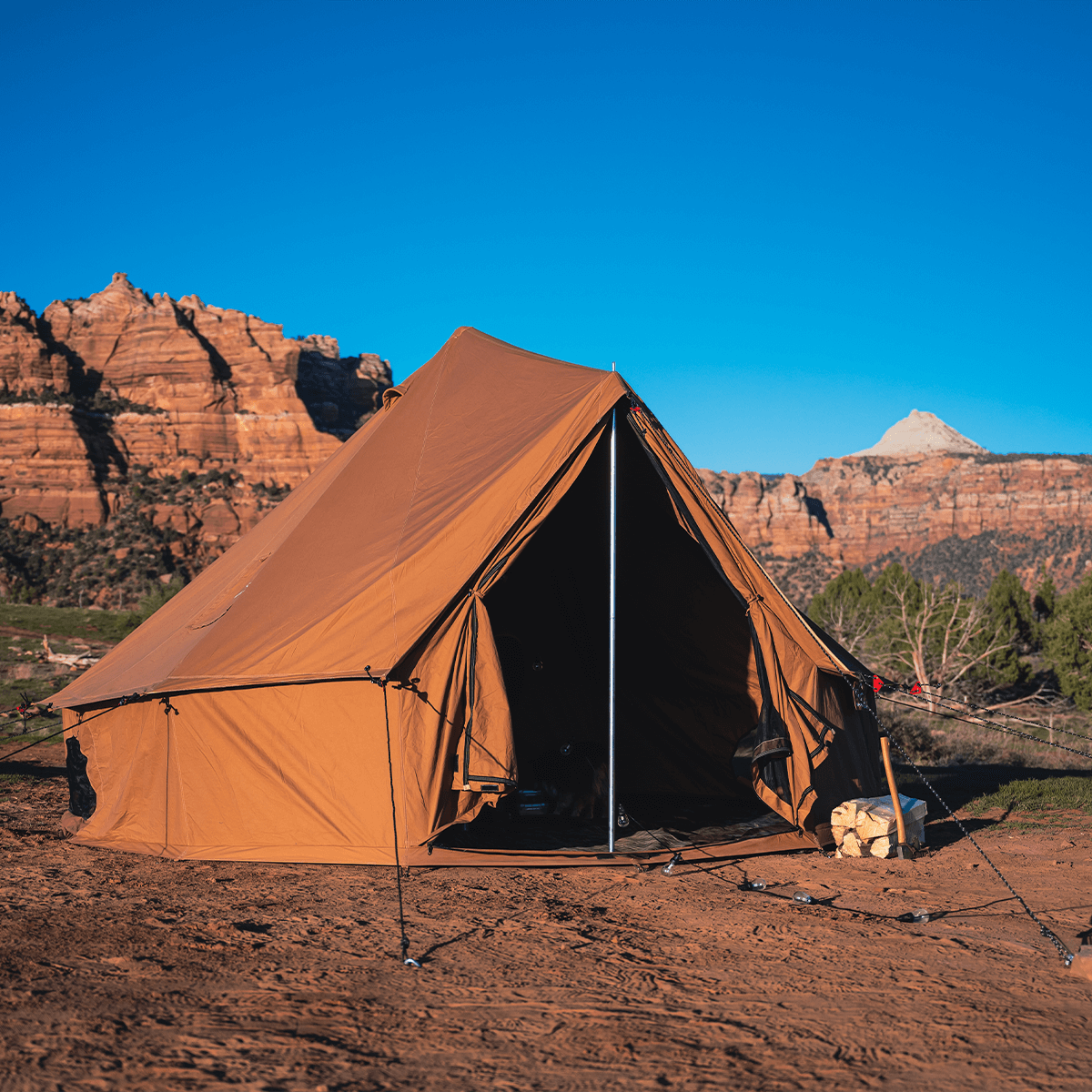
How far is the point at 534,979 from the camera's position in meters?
4.47

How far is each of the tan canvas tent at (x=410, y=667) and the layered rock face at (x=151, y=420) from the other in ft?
168

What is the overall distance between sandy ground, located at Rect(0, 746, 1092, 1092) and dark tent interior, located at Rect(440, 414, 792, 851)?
2.13 meters

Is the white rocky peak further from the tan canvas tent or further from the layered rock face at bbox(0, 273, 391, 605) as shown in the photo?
the tan canvas tent

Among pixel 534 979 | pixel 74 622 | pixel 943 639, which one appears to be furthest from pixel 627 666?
pixel 74 622

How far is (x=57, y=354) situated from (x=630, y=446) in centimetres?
7028

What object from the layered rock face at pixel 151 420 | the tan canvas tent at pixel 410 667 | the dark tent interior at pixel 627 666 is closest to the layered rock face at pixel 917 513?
the layered rock face at pixel 151 420

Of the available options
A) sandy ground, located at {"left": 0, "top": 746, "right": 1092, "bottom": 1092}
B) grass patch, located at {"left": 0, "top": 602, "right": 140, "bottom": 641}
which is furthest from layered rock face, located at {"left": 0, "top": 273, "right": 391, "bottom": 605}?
sandy ground, located at {"left": 0, "top": 746, "right": 1092, "bottom": 1092}

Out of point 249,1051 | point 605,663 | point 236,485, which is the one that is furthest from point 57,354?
point 249,1051

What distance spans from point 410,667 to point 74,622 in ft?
102

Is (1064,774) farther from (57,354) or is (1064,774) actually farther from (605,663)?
(57,354)

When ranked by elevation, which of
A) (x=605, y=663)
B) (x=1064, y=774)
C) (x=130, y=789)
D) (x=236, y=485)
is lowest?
(x=1064, y=774)

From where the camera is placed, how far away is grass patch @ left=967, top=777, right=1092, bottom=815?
371 inches

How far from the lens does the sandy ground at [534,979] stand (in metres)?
3.47

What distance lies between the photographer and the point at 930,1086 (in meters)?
3.33
